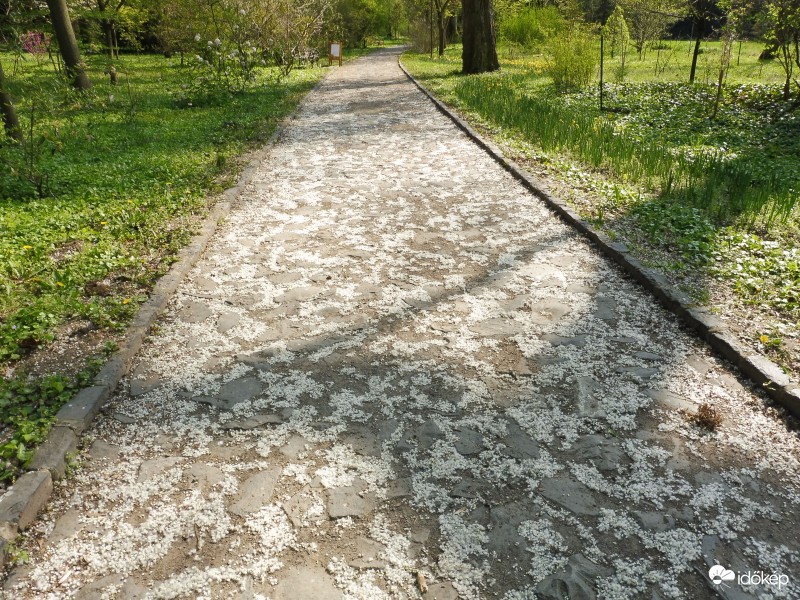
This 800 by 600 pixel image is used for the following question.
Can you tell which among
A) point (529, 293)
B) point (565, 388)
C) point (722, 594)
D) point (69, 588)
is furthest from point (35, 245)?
point (722, 594)

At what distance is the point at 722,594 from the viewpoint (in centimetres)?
200

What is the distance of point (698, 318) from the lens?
12.0ft

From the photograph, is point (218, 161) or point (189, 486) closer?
point (189, 486)

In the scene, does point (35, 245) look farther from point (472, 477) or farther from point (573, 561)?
point (573, 561)

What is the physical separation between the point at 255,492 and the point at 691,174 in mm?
6019

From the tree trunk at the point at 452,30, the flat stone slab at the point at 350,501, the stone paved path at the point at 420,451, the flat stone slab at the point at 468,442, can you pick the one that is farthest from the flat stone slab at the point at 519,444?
the tree trunk at the point at 452,30

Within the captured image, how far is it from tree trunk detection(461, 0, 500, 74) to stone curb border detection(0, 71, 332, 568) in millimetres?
16354

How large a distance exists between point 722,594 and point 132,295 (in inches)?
156

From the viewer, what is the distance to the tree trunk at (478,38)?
17969 mm

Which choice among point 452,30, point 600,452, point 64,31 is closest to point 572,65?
point 64,31

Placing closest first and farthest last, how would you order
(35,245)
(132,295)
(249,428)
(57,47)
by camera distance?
(249,428), (132,295), (35,245), (57,47)

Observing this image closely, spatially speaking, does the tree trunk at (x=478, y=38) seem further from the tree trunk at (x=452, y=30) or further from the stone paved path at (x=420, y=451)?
the tree trunk at (x=452, y=30)

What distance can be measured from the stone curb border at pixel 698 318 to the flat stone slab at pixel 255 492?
2696 millimetres

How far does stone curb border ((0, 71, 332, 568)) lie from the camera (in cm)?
226
